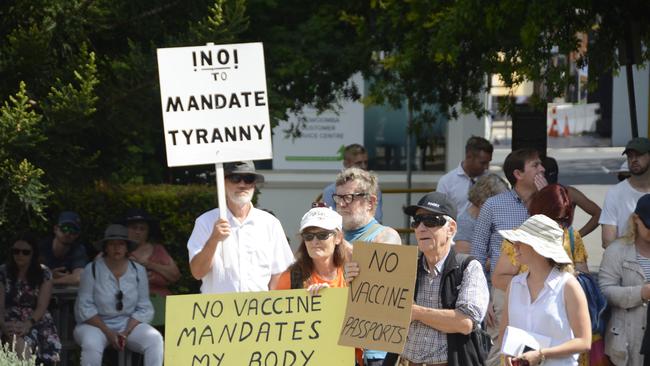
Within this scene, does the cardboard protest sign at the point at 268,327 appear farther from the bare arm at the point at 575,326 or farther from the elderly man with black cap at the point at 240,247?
the bare arm at the point at 575,326

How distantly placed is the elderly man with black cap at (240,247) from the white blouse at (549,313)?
5.10 ft

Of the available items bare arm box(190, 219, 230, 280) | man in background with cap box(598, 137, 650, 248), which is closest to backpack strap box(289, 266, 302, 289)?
bare arm box(190, 219, 230, 280)

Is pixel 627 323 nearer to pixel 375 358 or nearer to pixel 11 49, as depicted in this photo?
pixel 375 358

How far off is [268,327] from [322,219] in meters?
0.69

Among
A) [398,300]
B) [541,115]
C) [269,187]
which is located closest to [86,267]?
[398,300]

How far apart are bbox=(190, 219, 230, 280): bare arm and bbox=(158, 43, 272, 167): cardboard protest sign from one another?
365 mm

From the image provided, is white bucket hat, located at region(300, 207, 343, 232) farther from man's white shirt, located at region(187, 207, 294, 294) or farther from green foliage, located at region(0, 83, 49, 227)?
green foliage, located at region(0, 83, 49, 227)

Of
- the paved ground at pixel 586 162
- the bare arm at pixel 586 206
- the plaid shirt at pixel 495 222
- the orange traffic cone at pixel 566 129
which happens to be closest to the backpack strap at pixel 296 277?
the plaid shirt at pixel 495 222

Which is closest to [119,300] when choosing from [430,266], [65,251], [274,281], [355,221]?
[65,251]

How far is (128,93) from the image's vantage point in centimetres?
814

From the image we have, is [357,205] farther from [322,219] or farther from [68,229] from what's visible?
[68,229]

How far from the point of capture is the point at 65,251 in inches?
395

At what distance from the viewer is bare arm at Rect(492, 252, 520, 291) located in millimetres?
7160

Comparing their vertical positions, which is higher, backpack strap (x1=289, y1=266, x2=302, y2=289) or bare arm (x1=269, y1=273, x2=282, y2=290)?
backpack strap (x1=289, y1=266, x2=302, y2=289)
